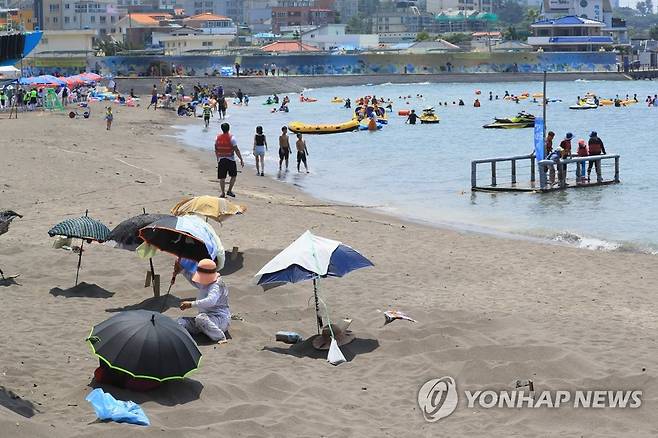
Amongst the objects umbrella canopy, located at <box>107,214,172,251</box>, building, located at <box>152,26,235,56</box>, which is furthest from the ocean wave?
building, located at <box>152,26,235,56</box>

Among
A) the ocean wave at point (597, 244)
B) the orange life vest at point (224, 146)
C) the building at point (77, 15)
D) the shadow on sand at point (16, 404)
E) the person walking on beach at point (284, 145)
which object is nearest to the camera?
the shadow on sand at point (16, 404)

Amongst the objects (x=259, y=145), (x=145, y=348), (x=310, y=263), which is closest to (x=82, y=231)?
(x=310, y=263)

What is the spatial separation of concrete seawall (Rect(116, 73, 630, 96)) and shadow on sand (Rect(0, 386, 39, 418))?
83.8m

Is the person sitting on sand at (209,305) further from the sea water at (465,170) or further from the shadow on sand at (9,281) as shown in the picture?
the sea water at (465,170)

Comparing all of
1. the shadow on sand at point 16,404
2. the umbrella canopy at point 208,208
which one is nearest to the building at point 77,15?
the umbrella canopy at point 208,208

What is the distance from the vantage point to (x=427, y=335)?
11.2 m

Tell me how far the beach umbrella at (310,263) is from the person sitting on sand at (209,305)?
465mm

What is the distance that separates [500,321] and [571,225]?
1028 centimetres

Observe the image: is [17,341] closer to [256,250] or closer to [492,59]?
[256,250]

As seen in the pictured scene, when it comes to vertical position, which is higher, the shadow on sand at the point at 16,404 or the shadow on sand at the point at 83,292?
the shadow on sand at the point at 16,404

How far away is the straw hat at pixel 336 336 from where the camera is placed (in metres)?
10.9

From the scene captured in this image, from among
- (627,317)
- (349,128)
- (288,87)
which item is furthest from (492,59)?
(627,317)

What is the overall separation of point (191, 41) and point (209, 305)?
13124 centimetres

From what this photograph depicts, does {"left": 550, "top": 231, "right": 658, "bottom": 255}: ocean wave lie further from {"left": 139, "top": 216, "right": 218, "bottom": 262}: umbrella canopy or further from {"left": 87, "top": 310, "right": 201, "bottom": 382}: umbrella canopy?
{"left": 87, "top": 310, "right": 201, "bottom": 382}: umbrella canopy
